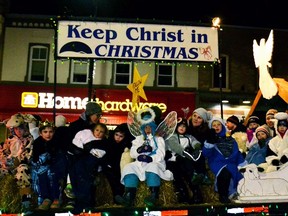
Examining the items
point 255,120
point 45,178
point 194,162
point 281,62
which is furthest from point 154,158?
point 281,62

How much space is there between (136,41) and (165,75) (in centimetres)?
1091

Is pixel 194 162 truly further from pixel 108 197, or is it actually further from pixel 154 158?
pixel 108 197

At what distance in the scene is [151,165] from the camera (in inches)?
198

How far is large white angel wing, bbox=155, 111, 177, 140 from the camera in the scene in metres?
5.38

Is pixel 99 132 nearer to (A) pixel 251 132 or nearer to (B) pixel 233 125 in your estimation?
(B) pixel 233 125

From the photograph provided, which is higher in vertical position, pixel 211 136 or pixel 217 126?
pixel 217 126

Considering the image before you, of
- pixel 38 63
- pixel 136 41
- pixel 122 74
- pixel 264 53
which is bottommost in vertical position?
pixel 136 41

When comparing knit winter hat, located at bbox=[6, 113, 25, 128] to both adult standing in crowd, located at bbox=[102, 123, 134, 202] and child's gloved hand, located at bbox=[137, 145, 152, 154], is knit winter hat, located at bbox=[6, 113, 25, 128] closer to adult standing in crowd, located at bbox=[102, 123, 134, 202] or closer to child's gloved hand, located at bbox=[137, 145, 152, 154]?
adult standing in crowd, located at bbox=[102, 123, 134, 202]

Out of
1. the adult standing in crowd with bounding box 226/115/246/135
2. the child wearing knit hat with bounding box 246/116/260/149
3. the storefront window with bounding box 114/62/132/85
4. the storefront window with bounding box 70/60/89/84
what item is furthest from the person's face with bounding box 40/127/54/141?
the storefront window with bounding box 70/60/89/84

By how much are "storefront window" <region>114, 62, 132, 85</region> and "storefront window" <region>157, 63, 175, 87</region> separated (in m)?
1.34

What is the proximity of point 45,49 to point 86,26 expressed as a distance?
11.4 m

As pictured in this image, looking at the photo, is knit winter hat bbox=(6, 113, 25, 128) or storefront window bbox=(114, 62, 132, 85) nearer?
knit winter hat bbox=(6, 113, 25, 128)

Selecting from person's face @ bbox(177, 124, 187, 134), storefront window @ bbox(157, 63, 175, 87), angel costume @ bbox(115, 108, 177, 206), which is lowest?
angel costume @ bbox(115, 108, 177, 206)

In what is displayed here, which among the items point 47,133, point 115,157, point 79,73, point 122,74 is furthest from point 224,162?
point 79,73
